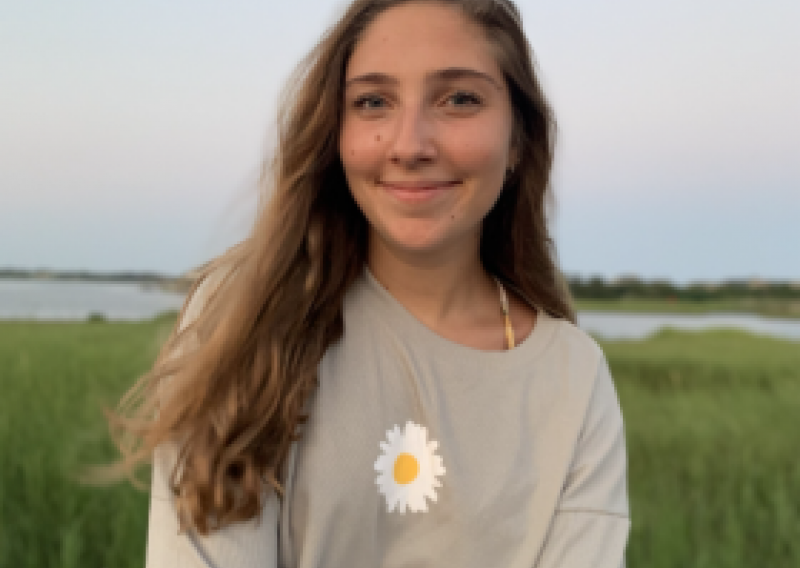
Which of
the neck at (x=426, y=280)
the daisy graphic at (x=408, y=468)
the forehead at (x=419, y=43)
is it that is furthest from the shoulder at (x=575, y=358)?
the forehead at (x=419, y=43)

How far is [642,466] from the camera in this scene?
3055 mm

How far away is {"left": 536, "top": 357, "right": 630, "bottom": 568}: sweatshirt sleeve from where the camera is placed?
126cm

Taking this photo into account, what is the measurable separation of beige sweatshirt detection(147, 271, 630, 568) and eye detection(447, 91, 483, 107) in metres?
0.36

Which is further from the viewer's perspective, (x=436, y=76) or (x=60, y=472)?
(x=60, y=472)

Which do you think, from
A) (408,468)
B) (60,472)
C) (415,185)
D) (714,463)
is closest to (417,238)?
(415,185)

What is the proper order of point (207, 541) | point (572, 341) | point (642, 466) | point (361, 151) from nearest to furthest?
point (207, 541) < point (361, 151) < point (572, 341) < point (642, 466)

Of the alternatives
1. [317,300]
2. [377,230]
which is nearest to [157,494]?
[317,300]

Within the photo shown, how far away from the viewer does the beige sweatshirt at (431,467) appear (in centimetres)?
112

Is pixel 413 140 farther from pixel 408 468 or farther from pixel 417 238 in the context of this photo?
pixel 408 468

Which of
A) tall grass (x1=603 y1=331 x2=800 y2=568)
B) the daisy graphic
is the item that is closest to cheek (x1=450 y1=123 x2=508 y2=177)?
the daisy graphic

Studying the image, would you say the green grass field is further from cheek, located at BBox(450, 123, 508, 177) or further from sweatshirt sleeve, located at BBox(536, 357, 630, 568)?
sweatshirt sleeve, located at BBox(536, 357, 630, 568)

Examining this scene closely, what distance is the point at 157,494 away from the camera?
43.8 inches

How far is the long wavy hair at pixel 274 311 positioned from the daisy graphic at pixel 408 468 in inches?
6.2

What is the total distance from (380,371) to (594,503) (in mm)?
481
